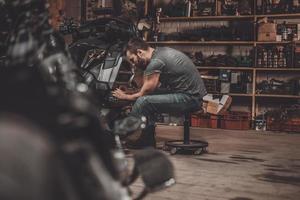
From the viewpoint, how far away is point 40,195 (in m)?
0.78

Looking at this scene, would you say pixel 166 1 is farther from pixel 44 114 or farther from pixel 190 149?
pixel 44 114

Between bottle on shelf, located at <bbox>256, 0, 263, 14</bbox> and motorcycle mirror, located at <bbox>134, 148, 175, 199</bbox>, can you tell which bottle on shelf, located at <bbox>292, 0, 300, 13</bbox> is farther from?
motorcycle mirror, located at <bbox>134, 148, 175, 199</bbox>

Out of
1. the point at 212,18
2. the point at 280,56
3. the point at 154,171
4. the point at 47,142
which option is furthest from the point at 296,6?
the point at 47,142

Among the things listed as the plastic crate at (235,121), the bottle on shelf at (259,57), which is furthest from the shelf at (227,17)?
the plastic crate at (235,121)

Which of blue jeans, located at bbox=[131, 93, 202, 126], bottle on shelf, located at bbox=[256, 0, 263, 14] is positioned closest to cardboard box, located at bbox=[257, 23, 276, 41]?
bottle on shelf, located at bbox=[256, 0, 263, 14]

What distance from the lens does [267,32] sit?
7160 millimetres

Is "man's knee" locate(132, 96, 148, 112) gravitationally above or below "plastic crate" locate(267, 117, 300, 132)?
above

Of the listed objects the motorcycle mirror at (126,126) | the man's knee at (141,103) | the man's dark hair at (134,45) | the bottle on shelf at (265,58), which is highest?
the bottle on shelf at (265,58)

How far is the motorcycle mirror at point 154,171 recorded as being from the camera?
1.38 metres

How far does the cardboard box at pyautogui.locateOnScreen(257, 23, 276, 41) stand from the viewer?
7.12 meters

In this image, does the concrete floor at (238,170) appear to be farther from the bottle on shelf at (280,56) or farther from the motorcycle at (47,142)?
the motorcycle at (47,142)

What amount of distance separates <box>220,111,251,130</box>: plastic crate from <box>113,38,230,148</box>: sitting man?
252 cm

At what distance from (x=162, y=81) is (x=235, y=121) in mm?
2660

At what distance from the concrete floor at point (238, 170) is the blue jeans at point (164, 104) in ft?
1.50
